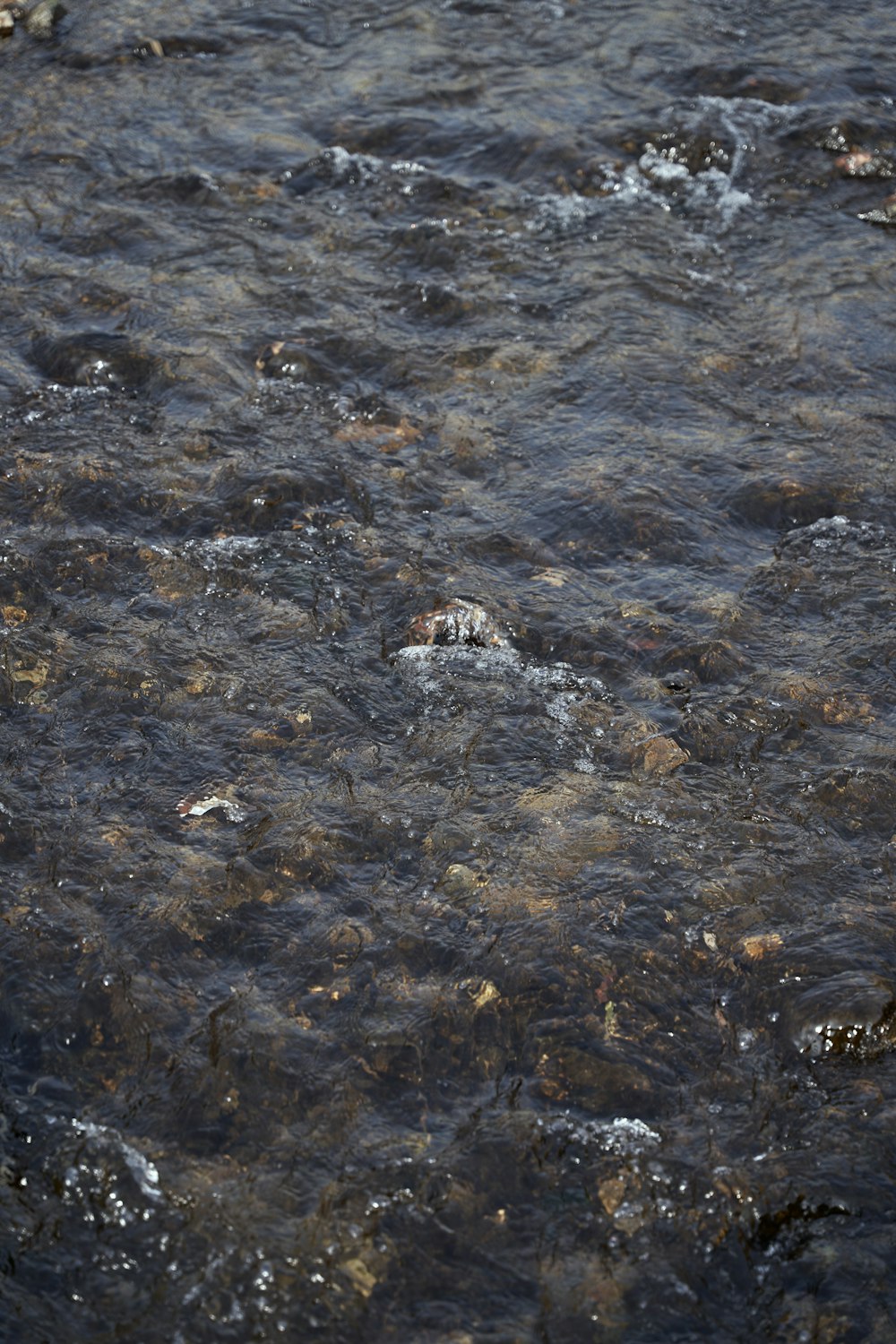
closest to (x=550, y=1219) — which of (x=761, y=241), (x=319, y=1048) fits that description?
(x=319, y=1048)

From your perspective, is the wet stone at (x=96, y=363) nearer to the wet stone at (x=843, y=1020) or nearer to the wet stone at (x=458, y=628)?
the wet stone at (x=458, y=628)

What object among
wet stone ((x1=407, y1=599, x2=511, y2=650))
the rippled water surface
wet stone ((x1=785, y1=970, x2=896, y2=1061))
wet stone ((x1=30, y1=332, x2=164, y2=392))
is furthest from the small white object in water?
wet stone ((x1=30, y1=332, x2=164, y2=392))

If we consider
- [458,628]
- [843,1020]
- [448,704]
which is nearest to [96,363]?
[458,628]

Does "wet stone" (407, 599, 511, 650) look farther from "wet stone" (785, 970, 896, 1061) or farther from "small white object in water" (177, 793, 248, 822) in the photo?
"wet stone" (785, 970, 896, 1061)

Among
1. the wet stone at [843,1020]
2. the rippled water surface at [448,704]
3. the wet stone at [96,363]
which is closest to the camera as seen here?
the rippled water surface at [448,704]

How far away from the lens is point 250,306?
6.12 m

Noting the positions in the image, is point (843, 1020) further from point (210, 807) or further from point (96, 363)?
point (96, 363)

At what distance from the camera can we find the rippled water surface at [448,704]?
3062mm

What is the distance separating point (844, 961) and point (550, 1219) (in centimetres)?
111

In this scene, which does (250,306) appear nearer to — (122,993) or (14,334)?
(14,334)

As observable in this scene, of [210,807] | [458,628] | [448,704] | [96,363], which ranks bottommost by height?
[210,807]

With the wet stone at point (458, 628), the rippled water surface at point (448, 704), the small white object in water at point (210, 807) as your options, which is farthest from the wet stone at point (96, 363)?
the small white object in water at point (210, 807)

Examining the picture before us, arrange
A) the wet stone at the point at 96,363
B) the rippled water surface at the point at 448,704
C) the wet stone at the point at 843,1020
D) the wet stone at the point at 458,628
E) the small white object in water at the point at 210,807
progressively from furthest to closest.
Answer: the wet stone at the point at 96,363, the wet stone at the point at 458,628, the small white object in water at the point at 210,807, the wet stone at the point at 843,1020, the rippled water surface at the point at 448,704

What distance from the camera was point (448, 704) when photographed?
439 centimetres
